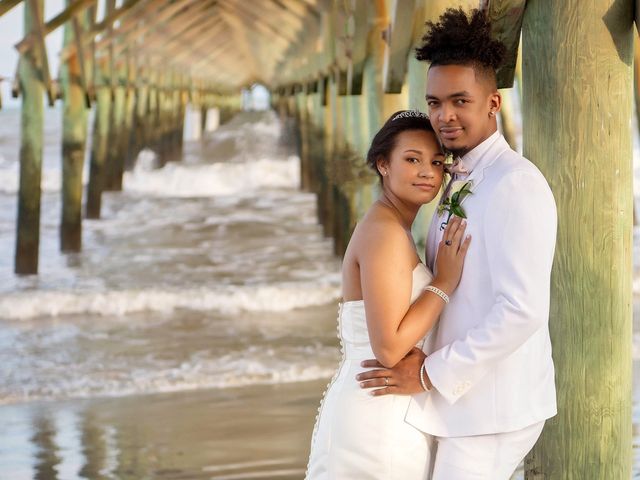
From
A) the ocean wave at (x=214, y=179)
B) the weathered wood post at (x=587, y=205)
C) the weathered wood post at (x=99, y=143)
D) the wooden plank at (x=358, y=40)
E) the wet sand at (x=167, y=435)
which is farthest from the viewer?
the ocean wave at (x=214, y=179)

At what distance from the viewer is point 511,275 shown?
1958mm

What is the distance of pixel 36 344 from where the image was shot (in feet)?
23.3

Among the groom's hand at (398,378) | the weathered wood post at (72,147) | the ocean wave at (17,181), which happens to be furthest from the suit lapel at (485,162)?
the ocean wave at (17,181)

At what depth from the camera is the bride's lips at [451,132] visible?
207cm

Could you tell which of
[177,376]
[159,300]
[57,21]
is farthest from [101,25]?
[177,376]

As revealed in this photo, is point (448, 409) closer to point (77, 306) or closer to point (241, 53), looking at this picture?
point (77, 306)

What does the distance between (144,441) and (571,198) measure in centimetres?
249

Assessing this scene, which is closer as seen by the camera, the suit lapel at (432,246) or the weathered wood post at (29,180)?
the suit lapel at (432,246)

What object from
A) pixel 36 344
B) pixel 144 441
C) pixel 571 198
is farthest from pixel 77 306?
pixel 571 198

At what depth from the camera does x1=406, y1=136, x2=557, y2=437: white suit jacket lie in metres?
1.96

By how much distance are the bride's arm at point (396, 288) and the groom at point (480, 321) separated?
0.03 meters

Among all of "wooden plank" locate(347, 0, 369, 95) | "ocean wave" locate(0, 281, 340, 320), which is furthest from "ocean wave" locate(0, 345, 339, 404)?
"ocean wave" locate(0, 281, 340, 320)

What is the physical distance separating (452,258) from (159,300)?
6.77 m

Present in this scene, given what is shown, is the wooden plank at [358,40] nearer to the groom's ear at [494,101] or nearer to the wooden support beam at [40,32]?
the wooden support beam at [40,32]
